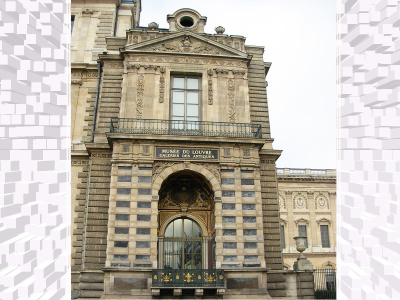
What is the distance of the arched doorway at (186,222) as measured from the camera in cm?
1695

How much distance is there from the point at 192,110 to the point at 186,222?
5566mm

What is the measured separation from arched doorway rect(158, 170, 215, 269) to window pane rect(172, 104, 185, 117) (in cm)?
321

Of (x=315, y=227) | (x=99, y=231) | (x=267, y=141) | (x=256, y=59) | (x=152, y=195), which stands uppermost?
(x=256, y=59)

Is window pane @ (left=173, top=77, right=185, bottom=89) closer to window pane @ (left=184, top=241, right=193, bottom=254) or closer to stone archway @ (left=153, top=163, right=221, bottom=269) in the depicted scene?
stone archway @ (left=153, top=163, right=221, bottom=269)

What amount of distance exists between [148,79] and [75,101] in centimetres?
468

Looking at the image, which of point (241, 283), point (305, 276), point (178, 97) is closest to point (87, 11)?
point (178, 97)

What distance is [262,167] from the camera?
18.4 metres

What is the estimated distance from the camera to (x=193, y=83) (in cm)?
1955

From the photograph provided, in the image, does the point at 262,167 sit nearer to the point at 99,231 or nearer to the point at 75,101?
the point at 99,231

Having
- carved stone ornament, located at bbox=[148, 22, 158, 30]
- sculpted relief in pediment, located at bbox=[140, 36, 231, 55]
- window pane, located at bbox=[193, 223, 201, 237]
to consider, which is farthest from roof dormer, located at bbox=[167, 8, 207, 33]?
window pane, located at bbox=[193, 223, 201, 237]

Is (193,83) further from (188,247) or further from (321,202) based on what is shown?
(321,202)

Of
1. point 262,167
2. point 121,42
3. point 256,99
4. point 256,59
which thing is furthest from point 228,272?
point 121,42

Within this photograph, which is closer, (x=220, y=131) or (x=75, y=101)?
(x=220, y=131)

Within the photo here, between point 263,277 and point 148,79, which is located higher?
point 148,79
